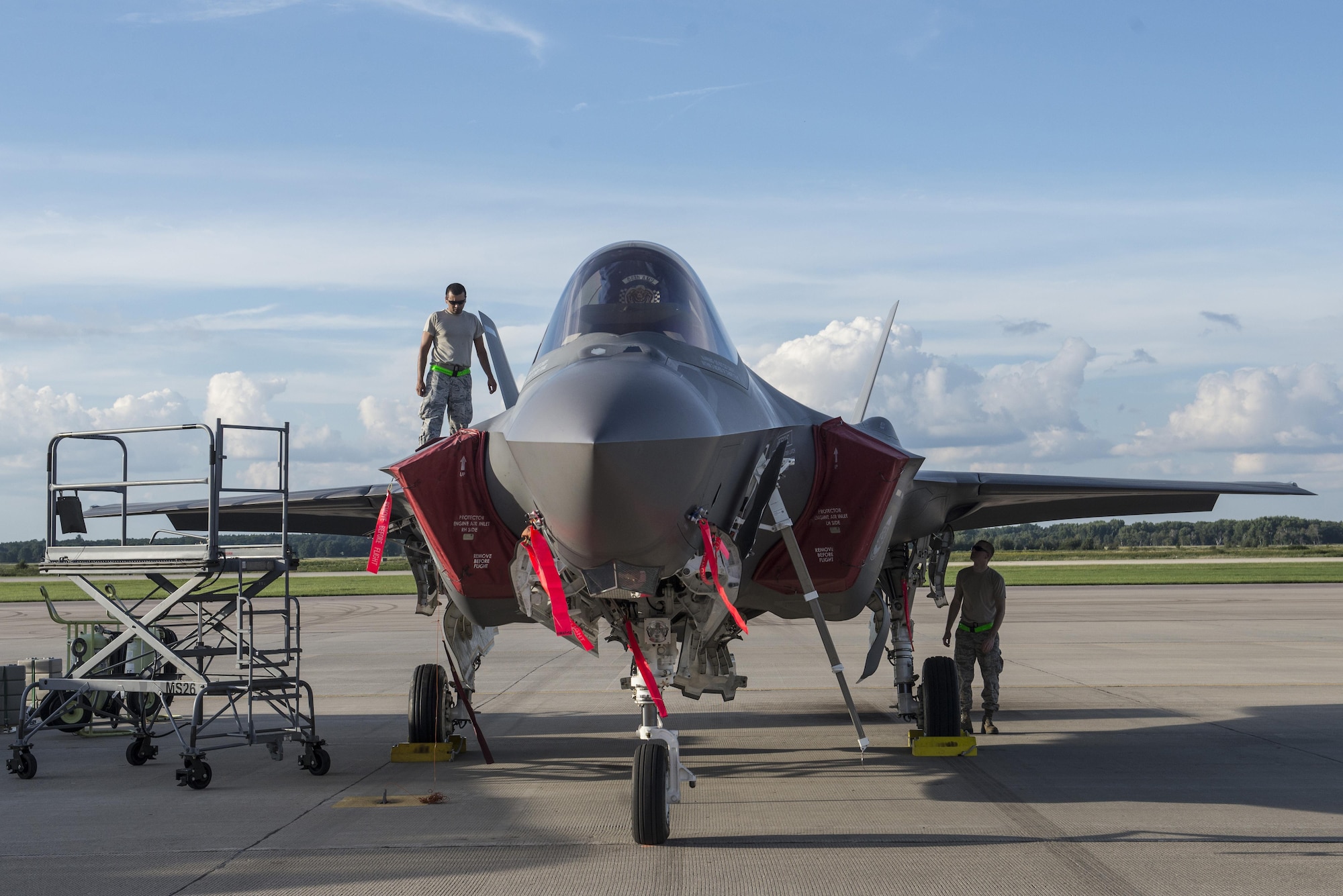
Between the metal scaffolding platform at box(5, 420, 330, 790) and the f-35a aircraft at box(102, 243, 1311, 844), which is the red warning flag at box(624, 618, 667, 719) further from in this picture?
the metal scaffolding platform at box(5, 420, 330, 790)

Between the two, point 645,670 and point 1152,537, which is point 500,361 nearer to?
point 645,670

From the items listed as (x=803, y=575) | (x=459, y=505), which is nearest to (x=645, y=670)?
(x=803, y=575)

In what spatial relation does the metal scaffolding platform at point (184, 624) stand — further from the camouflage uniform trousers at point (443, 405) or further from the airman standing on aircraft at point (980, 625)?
the airman standing on aircraft at point (980, 625)

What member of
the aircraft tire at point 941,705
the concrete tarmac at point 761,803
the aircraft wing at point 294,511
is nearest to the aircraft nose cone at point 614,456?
the concrete tarmac at point 761,803

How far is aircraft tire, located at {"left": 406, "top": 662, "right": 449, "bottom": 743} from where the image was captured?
9.47 m

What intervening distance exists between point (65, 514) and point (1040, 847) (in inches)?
325

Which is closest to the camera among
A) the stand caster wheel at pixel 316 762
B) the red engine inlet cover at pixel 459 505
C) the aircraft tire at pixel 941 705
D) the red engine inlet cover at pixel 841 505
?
Answer: the red engine inlet cover at pixel 459 505

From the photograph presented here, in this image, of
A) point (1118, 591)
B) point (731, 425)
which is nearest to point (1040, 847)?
point (731, 425)

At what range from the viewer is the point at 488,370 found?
958 cm

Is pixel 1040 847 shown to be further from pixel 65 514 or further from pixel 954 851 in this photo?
pixel 65 514

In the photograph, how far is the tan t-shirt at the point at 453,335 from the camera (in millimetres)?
9094

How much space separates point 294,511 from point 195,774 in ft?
11.1

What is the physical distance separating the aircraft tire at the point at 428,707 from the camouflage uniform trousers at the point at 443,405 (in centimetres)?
206

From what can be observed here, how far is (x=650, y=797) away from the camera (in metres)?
6.04
